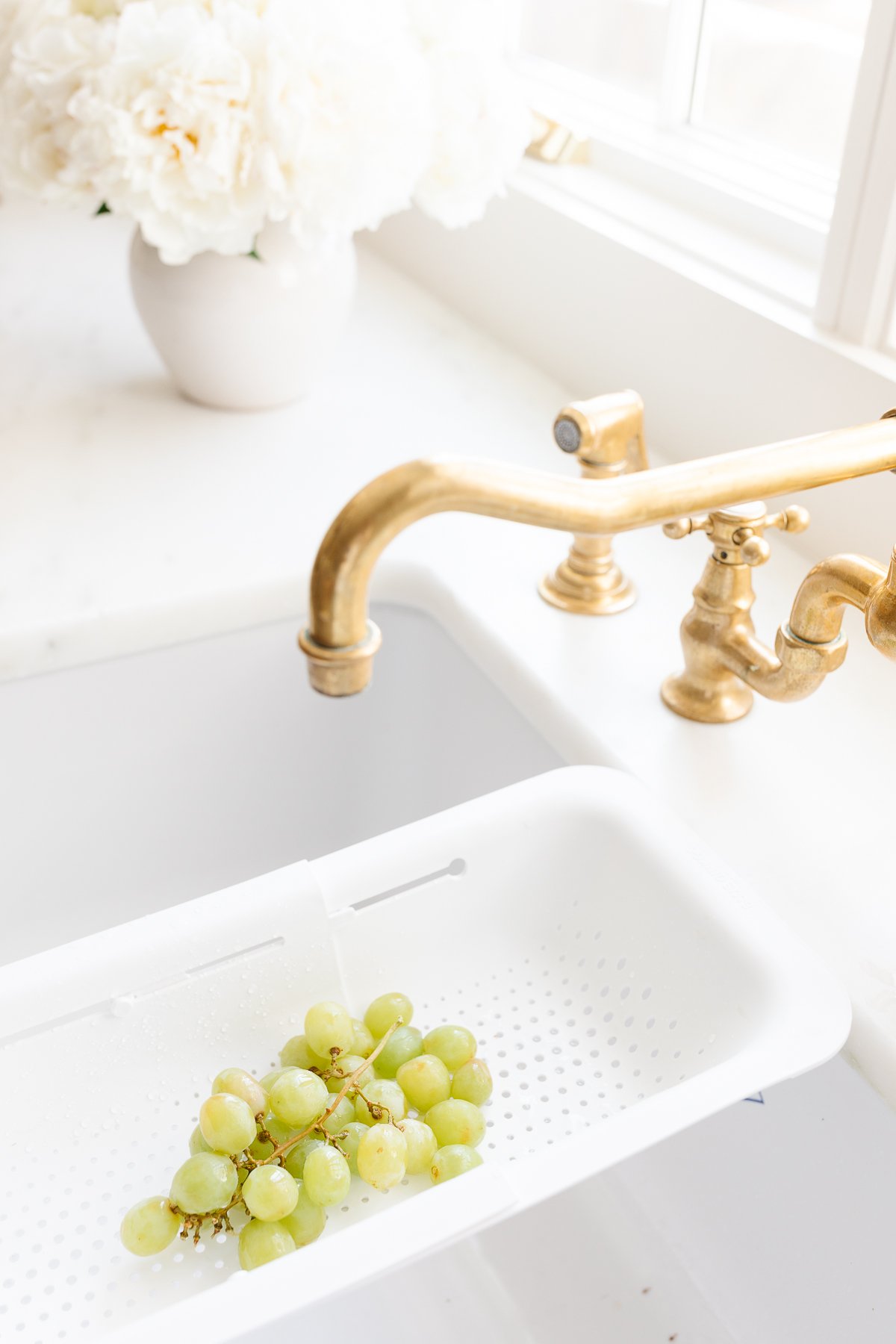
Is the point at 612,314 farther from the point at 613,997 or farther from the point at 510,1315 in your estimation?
the point at 510,1315

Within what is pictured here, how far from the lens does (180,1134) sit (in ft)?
2.40

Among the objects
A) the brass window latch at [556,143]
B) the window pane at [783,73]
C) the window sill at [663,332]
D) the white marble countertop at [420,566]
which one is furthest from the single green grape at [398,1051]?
the brass window latch at [556,143]

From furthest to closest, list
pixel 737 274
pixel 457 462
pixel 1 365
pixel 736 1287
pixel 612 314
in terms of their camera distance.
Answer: pixel 1 365
pixel 612 314
pixel 737 274
pixel 736 1287
pixel 457 462

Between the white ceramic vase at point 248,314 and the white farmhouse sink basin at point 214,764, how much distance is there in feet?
0.96

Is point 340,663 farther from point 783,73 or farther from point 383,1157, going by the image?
point 783,73

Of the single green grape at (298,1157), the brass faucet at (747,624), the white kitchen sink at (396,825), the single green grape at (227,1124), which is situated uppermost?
the brass faucet at (747,624)

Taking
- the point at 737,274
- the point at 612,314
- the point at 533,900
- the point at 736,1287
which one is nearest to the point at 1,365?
the point at 612,314

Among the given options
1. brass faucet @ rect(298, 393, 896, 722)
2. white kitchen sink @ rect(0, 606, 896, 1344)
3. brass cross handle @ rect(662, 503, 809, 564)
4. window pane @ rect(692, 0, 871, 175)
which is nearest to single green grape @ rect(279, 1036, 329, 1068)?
white kitchen sink @ rect(0, 606, 896, 1344)

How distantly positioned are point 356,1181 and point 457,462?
399 millimetres

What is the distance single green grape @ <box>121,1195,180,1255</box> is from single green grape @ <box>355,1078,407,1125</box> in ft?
0.37

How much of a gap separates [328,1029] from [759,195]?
2.77 feet

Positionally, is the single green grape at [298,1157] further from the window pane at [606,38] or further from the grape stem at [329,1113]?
the window pane at [606,38]

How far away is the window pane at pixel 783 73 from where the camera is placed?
1062 millimetres

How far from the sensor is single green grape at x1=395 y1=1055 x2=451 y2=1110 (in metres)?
0.71
